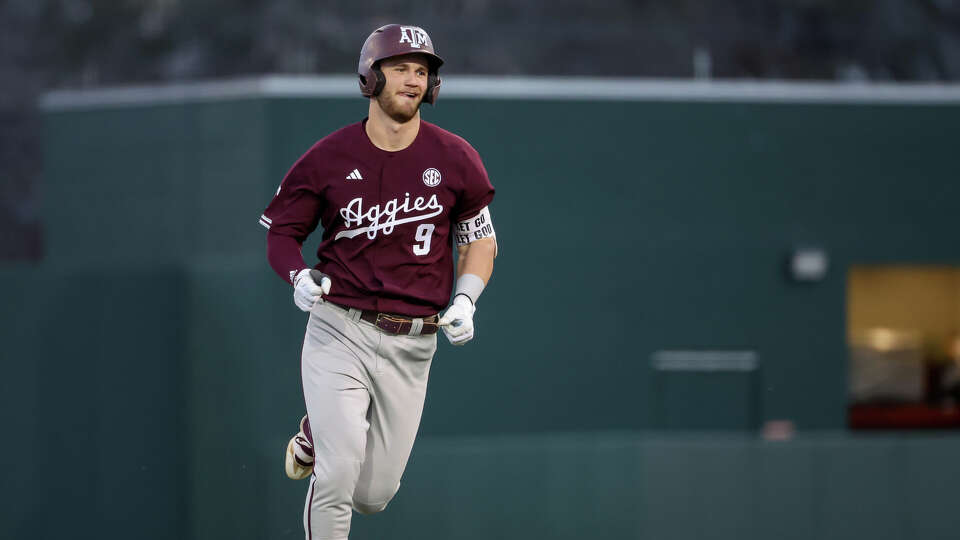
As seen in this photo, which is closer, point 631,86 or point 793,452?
point 793,452

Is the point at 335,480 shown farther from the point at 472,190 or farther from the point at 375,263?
the point at 472,190

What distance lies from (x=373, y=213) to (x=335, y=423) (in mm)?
780

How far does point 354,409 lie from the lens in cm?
451

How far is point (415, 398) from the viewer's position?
4.77 metres

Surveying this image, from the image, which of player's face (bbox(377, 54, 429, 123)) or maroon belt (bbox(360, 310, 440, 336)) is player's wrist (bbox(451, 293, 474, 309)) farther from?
player's face (bbox(377, 54, 429, 123))

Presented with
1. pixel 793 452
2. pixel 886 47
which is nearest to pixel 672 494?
pixel 793 452

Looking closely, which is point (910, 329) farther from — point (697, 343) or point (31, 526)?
point (31, 526)

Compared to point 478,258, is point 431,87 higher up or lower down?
higher up

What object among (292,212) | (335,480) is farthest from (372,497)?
(292,212)

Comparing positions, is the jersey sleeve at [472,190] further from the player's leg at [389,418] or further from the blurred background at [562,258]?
the blurred background at [562,258]

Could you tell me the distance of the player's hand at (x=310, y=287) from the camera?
14.0ft

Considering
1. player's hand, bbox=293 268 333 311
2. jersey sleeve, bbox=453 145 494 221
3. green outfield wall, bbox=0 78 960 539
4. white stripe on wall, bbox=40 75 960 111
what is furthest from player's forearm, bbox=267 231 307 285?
white stripe on wall, bbox=40 75 960 111

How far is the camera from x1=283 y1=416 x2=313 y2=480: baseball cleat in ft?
15.8

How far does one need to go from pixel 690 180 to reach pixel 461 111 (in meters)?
1.84
